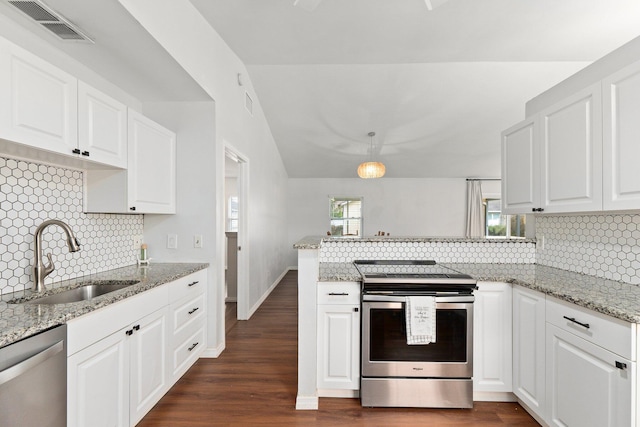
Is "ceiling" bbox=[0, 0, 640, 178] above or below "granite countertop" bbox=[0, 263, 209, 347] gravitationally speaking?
above

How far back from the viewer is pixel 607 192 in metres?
1.62

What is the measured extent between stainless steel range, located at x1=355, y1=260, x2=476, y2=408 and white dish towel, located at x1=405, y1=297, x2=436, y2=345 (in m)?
0.04

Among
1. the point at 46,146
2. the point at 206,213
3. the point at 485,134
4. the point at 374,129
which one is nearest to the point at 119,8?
the point at 46,146

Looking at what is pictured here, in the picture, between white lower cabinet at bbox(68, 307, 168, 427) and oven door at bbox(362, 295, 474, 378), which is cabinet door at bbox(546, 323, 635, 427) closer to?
oven door at bbox(362, 295, 474, 378)

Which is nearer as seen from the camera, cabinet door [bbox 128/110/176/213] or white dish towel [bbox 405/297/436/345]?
white dish towel [bbox 405/297/436/345]

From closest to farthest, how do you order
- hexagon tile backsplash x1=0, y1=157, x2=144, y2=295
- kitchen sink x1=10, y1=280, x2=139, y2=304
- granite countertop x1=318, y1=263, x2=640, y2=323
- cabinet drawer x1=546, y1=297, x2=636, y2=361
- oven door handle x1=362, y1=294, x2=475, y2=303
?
cabinet drawer x1=546, y1=297, x2=636, y2=361
granite countertop x1=318, y1=263, x2=640, y2=323
hexagon tile backsplash x1=0, y1=157, x2=144, y2=295
kitchen sink x1=10, y1=280, x2=139, y2=304
oven door handle x1=362, y1=294, x2=475, y2=303

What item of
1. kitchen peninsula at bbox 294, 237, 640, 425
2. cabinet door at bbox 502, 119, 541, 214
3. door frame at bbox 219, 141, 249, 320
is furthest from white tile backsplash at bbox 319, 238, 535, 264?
door frame at bbox 219, 141, 249, 320

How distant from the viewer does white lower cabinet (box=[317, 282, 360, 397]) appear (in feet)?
6.59

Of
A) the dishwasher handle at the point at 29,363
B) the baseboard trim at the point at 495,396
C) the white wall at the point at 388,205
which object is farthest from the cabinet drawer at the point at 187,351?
the white wall at the point at 388,205

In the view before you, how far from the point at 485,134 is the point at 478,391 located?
16.0 ft

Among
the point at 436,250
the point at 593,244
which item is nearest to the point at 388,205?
the point at 436,250

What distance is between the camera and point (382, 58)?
3.46m

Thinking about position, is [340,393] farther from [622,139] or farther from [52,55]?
[52,55]

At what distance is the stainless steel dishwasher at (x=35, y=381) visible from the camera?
3.32 feet
